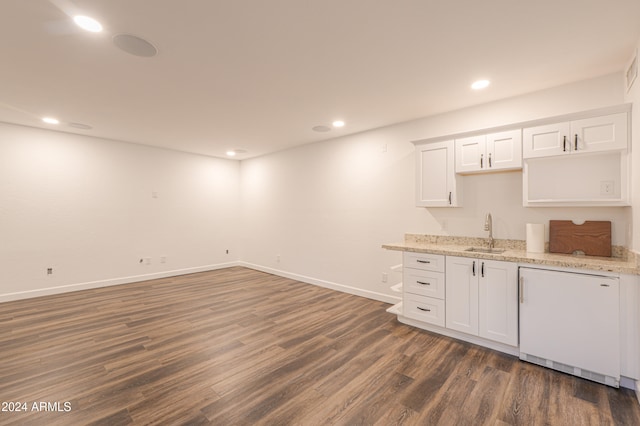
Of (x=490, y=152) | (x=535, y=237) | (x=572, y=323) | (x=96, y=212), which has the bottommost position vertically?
(x=572, y=323)

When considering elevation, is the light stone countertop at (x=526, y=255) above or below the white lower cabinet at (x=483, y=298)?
above

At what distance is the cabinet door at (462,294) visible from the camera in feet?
9.55

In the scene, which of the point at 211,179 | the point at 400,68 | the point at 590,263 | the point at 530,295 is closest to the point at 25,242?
the point at 211,179

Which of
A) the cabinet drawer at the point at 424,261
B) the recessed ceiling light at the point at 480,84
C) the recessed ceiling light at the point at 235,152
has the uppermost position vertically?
the recessed ceiling light at the point at 235,152

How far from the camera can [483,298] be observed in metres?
2.86

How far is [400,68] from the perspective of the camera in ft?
8.73

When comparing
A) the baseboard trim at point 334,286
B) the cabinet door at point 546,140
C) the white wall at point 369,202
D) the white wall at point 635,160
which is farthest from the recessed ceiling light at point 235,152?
the white wall at point 635,160

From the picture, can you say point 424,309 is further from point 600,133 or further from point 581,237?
point 600,133

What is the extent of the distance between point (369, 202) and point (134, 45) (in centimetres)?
339

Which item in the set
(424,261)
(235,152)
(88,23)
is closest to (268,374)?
(424,261)

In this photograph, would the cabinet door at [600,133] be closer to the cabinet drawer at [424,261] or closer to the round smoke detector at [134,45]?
the cabinet drawer at [424,261]

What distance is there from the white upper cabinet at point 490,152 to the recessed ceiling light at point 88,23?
3490 mm

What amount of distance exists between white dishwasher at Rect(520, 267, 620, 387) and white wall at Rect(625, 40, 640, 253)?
1.43 ft

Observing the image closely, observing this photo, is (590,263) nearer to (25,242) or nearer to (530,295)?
(530,295)
